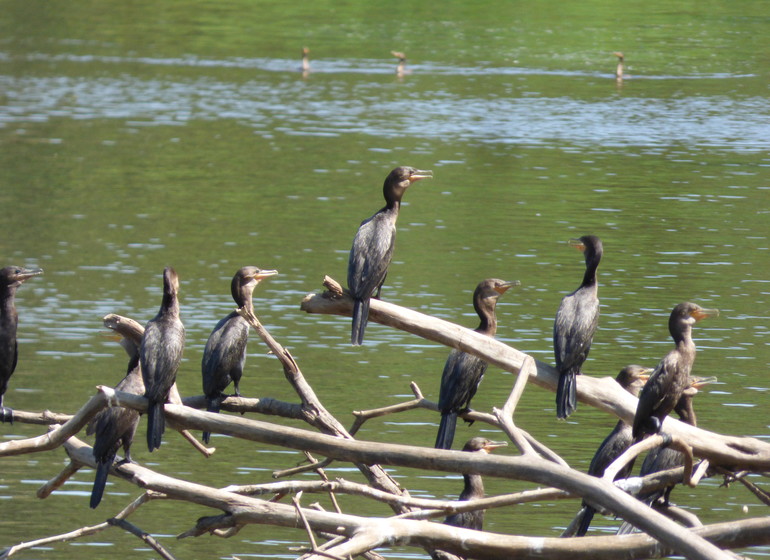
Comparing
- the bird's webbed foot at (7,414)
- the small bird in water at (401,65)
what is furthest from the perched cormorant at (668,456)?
the small bird in water at (401,65)

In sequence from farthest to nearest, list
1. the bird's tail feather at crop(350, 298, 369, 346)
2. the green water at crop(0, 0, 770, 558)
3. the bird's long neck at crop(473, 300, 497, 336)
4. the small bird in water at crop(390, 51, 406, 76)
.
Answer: the small bird in water at crop(390, 51, 406, 76)
the green water at crop(0, 0, 770, 558)
the bird's long neck at crop(473, 300, 497, 336)
the bird's tail feather at crop(350, 298, 369, 346)

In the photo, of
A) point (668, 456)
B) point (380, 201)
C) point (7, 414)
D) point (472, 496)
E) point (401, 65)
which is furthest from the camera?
point (401, 65)

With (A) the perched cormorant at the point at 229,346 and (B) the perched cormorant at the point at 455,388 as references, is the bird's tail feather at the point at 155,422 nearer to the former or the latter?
(A) the perched cormorant at the point at 229,346

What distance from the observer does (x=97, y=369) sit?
14992 mm

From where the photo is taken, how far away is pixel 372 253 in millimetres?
8789

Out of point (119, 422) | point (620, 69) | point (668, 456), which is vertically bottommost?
point (620, 69)

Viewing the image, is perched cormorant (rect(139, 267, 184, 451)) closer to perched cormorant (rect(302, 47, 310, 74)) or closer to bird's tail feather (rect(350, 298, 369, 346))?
bird's tail feather (rect(350, 298, 369, 346))

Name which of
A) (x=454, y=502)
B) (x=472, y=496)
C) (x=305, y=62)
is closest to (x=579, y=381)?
(x=454, y=502)

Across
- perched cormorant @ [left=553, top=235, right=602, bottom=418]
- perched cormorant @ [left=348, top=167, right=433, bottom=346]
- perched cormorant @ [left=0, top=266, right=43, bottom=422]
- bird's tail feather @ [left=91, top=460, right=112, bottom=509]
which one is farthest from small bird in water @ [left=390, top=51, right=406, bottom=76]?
bird's tail feather @ [left=91, top=460, right=112, bottom=509]

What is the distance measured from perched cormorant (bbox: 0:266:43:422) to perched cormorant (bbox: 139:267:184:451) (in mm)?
2327

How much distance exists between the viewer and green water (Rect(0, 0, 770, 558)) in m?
13.1

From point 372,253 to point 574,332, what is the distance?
1510 mm

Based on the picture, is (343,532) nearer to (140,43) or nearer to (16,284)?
(16,284)

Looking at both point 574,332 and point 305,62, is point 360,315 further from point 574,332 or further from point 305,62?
point 305,62
